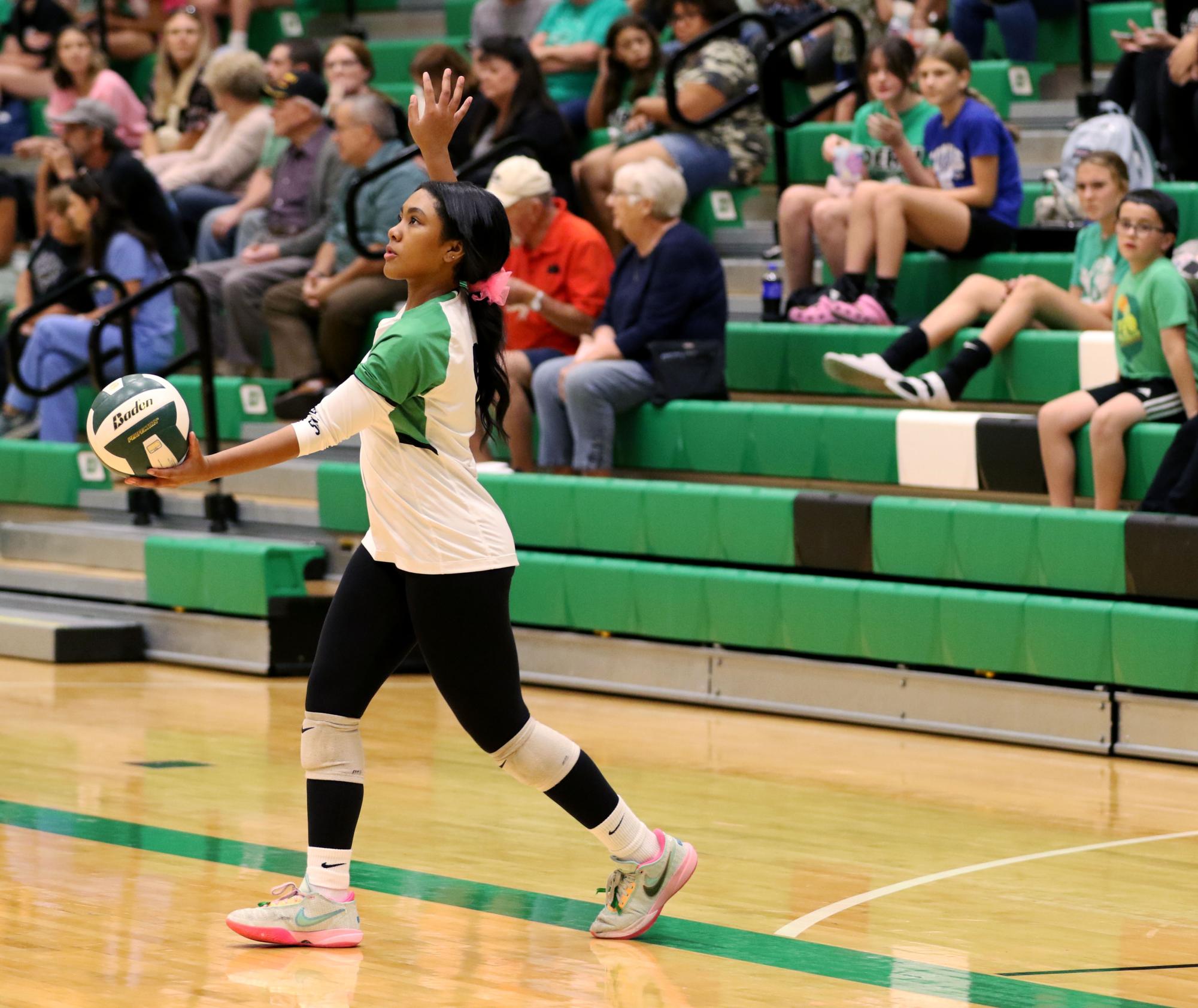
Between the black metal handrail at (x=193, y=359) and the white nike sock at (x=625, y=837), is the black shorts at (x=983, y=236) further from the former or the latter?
the white nike sock at (x=625, y=837)

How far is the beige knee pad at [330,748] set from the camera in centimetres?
362

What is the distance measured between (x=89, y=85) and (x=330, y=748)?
7643 mm

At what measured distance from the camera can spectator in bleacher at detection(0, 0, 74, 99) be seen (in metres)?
11.1

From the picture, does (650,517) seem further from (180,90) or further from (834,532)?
(180,90)

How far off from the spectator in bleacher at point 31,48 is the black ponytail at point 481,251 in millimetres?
8040

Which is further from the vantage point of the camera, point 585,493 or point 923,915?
point 585,493

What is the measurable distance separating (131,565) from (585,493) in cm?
200

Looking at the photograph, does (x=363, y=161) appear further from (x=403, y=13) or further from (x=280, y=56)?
(x=403, y=13)

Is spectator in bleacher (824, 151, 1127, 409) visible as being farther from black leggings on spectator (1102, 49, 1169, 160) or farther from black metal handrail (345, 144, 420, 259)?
black metal handrail (345, 144, 420, 259)

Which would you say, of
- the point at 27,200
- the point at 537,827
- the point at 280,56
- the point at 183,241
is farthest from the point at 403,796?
the point at 27,200

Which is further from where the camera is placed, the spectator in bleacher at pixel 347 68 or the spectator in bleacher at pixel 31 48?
the spectator in bleacher at pixel 31 48

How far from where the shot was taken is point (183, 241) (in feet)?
29.6

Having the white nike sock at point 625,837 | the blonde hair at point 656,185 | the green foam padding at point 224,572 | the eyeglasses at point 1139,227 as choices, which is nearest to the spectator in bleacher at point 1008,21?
the blonde hair at point 656,185

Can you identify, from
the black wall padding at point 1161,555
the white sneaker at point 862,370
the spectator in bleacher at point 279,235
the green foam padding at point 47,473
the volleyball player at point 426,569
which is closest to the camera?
the volleyball player at point 426,569
